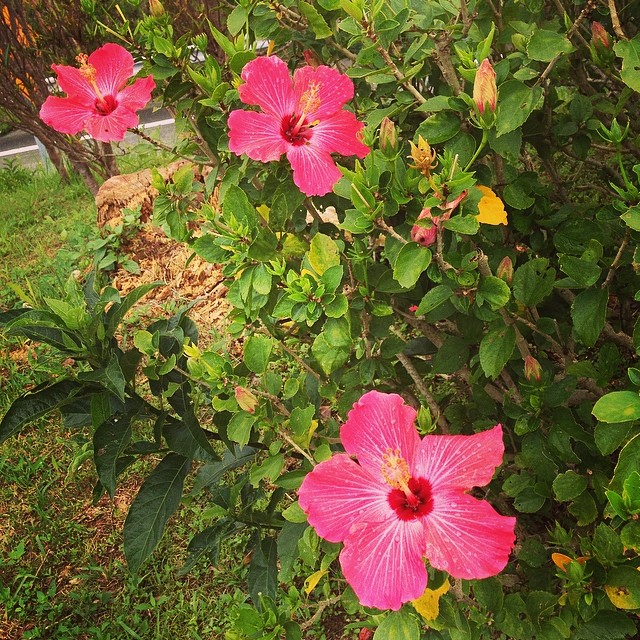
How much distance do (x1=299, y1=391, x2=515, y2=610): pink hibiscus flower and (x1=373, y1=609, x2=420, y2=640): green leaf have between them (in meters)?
0.18

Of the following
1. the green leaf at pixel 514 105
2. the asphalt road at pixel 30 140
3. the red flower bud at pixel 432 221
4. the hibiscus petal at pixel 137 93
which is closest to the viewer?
the red flower bud at pixel 432 221

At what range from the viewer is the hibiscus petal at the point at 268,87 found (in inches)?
42.8

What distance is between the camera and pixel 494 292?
1.05 meters

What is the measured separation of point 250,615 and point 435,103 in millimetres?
940

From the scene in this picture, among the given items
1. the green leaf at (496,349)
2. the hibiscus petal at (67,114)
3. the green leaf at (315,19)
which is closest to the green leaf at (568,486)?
the green leaf at (496,349)

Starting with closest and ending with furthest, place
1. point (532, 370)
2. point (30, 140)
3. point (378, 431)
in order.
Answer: point (378, 431), point (532, 370), point (30, 140)

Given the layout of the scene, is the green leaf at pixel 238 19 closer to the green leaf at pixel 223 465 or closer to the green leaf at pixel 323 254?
the green leaf at pixel 323 254

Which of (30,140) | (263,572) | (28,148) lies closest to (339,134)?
(263,572)

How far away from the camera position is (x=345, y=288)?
1.26m

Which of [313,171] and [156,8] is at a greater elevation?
[156,8]

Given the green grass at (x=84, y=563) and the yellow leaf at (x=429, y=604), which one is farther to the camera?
the green grass at (x=84, y=563)

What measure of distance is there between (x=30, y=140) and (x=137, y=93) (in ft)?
25.8

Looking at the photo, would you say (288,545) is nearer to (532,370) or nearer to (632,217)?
(532,370)

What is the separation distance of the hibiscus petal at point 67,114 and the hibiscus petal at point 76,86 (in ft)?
0.04
